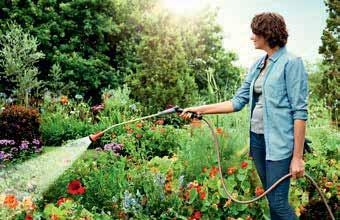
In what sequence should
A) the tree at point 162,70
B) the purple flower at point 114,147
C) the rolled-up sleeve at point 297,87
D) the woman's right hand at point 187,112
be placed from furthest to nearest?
the tree at point 162,70
the purple flower at point 114,147
the woman's right hand at point 187,112
the rolled-up sleeve at point 297,87

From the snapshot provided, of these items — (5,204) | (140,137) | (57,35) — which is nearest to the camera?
(5,204)

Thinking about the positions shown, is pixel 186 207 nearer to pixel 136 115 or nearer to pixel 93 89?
pixel 136 115

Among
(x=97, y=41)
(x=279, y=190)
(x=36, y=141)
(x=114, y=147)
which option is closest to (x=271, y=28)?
(x=279, y=190)

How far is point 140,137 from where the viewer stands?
7387 millimetres

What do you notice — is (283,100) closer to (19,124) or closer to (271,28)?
(271,28)

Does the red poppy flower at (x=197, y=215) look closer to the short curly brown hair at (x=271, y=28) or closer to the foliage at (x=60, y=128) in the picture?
the short curly brown hair at (x=271, y=28)

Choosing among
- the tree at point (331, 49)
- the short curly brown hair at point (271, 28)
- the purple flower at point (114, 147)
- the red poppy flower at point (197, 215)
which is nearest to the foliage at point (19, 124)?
the purple flower at point (114, 147)

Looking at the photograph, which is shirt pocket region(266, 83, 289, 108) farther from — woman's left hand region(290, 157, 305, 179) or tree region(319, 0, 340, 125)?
tree region(319, 0, 340, 125)

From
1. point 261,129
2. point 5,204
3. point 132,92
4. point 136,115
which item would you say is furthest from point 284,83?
point 132,92

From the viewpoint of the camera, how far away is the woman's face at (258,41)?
310 centimetres

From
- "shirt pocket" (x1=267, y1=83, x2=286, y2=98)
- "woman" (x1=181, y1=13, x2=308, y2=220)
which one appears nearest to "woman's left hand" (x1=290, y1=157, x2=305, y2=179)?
"woman" (x1=181, y1=13, x2=308, y2=220)

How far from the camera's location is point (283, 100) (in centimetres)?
303

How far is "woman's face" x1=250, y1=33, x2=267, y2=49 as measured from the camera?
10.2 ft

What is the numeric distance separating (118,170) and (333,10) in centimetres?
1086
